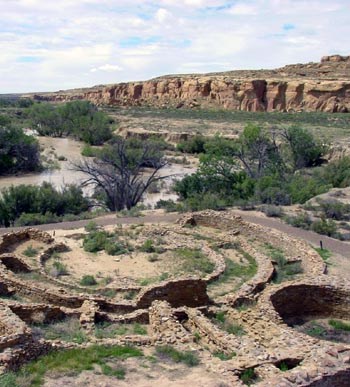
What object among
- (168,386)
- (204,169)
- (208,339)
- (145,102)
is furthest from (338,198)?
(145,102)

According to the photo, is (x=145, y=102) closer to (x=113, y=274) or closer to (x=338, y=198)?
(x=338, y=198)

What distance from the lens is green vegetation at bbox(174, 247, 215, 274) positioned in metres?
18.1

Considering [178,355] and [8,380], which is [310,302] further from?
[8,380]

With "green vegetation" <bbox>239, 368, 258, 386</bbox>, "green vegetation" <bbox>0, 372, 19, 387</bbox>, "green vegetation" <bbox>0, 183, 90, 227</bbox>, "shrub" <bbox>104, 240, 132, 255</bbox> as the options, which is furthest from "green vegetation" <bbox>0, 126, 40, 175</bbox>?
"green vegetation" <bbox>239, 368, 258, 386</bbox>

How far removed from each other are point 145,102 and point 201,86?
15.8m

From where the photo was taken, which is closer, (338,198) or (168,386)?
(168,386)

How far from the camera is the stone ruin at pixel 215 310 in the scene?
9383mm

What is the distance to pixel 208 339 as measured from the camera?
37.5 ft

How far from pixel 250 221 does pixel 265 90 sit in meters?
62.9

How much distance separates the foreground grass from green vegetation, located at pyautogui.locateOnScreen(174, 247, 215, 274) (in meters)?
7.52

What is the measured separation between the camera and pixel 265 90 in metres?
83.2

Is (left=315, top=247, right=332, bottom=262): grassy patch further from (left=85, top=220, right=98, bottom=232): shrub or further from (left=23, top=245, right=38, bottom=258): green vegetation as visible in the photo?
(left=23, top=245, right=38, bottom=258): green vegetation

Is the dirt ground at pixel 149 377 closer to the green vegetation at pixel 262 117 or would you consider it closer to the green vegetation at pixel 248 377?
the green vegetation at pixel 248 377

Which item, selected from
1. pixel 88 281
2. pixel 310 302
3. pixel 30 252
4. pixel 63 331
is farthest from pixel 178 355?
pixel 30 252
